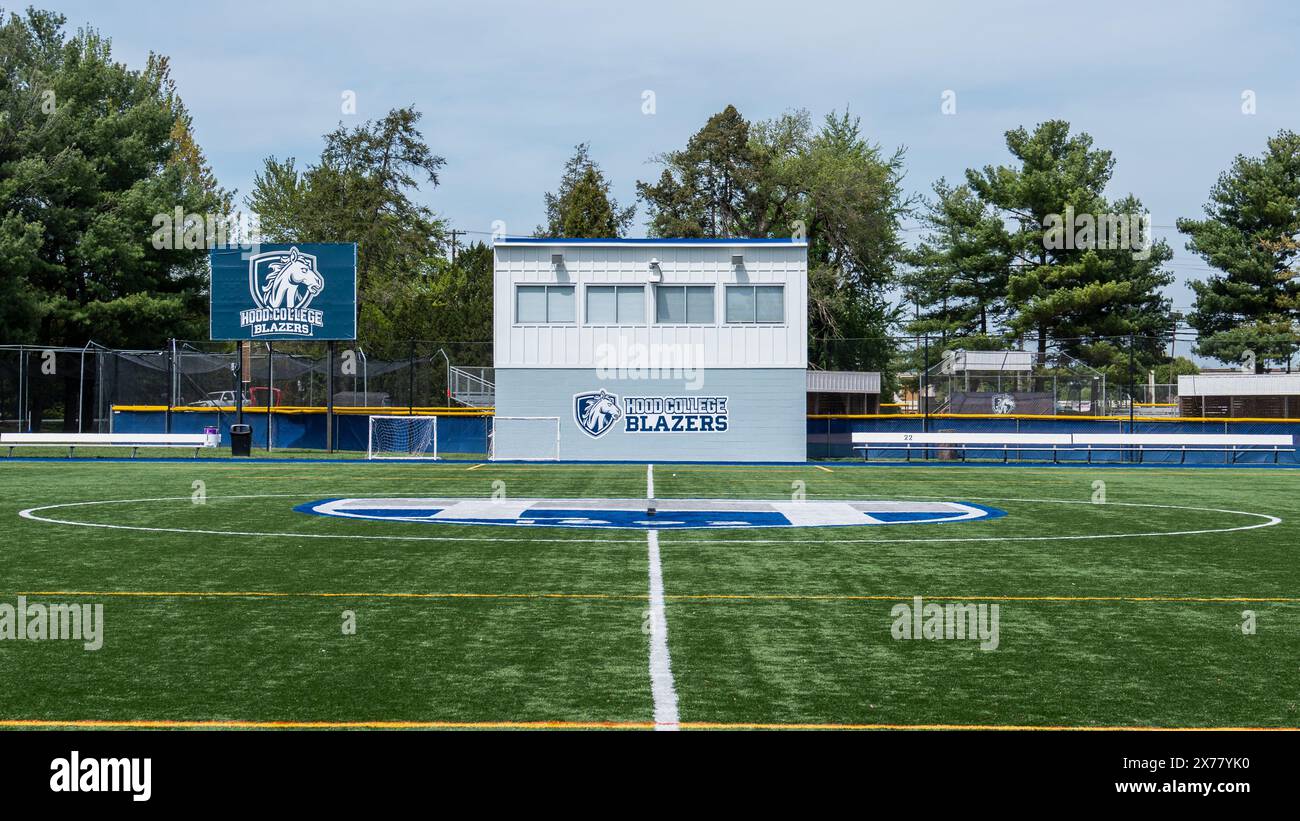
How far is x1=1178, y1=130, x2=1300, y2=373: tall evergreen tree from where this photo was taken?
2511 inches

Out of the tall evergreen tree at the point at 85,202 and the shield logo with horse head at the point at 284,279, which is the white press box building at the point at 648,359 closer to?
the shield logo with horse head at the point at 284,279

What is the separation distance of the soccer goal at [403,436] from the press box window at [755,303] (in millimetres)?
10524

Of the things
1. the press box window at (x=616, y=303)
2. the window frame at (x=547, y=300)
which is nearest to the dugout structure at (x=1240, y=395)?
the press box window at (x=616, y=303)

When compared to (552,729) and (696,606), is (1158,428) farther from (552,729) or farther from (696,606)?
(552,729)

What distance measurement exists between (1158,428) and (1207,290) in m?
26.2

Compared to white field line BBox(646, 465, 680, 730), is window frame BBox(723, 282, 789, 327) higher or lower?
higher

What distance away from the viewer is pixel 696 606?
1044 centimetres

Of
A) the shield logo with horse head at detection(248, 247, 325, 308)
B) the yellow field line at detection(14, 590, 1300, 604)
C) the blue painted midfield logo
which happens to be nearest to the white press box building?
the shield logo with horse head at detection(248, 247, 325, 308)

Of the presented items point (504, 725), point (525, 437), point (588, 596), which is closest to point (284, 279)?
point (525, 437)

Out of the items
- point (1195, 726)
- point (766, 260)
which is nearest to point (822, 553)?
point (1195, 726)

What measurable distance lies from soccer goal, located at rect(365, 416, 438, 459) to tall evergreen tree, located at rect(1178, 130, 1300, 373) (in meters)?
Result: 41.1

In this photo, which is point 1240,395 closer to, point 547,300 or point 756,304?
point 756,304
